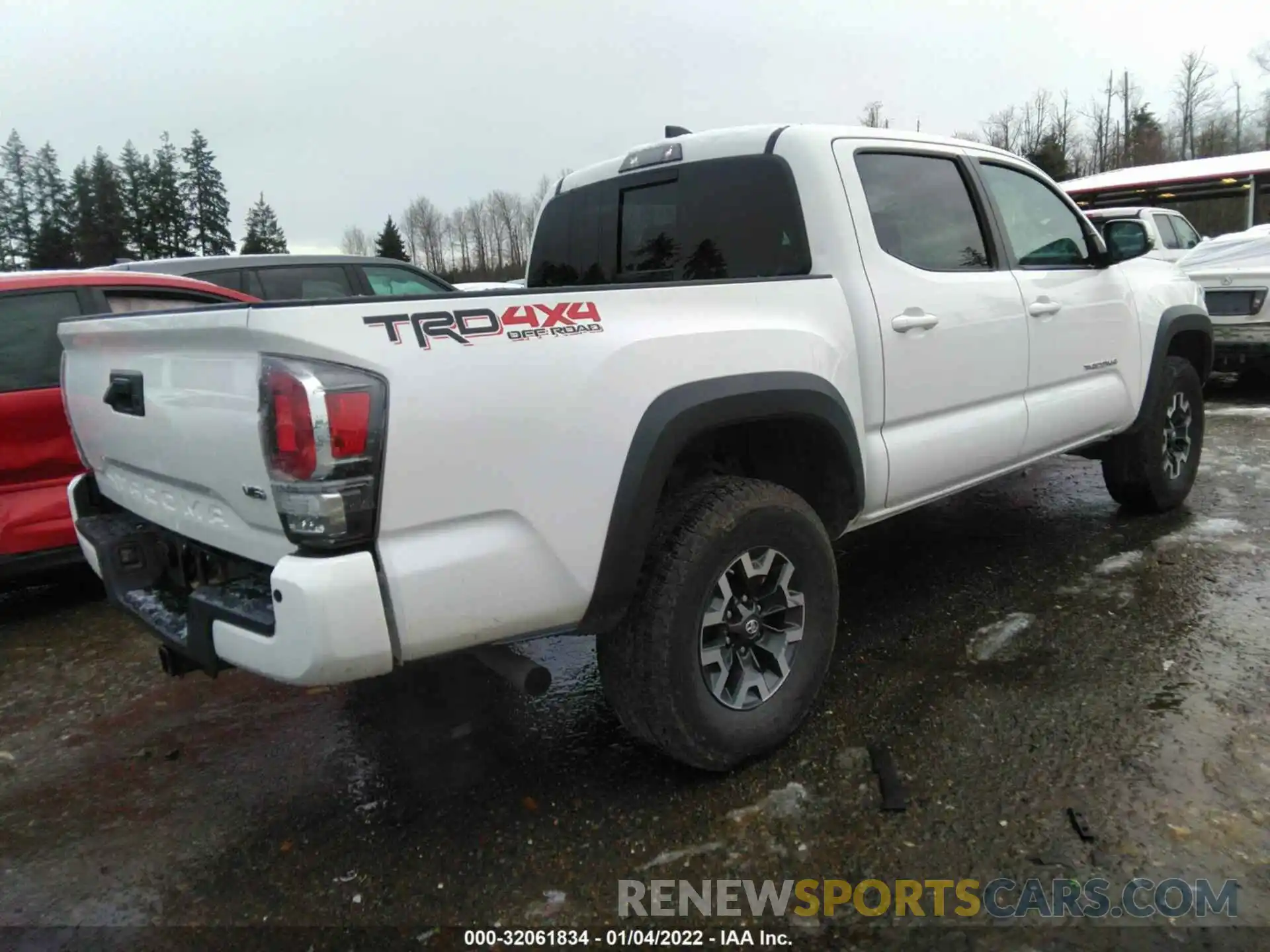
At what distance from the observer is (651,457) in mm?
2377

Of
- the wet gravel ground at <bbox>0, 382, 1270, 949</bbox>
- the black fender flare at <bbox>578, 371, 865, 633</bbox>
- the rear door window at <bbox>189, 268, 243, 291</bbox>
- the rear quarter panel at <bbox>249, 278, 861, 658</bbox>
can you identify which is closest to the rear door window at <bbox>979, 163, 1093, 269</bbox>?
the wet gravel ground at <bbox>0, 382, 1270, 949</bbox>

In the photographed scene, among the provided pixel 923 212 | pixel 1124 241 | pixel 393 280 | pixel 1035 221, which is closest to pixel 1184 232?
pixel 1124 241

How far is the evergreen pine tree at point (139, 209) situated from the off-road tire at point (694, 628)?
209 ft

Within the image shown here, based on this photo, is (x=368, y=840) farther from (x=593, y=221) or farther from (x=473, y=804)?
(x=593, y=221)

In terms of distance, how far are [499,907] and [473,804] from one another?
48cm

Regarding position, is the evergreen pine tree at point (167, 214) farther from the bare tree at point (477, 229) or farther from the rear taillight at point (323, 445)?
the rear taillight at point (323, 445)

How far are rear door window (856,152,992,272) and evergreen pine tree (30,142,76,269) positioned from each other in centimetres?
5980

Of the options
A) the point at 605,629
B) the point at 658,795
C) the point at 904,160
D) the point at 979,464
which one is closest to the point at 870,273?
the point at 904,160

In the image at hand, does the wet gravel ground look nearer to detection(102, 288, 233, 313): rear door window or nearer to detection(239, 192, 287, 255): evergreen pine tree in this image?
detection(102, 288, 233, 313): rear door window

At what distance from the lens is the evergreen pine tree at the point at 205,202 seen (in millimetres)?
62719

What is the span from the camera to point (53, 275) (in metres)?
4.52

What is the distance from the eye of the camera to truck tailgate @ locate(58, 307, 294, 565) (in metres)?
2.08

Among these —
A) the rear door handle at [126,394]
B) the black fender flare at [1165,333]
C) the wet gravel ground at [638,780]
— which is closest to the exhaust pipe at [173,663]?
the wet gravel ground at [638,780]

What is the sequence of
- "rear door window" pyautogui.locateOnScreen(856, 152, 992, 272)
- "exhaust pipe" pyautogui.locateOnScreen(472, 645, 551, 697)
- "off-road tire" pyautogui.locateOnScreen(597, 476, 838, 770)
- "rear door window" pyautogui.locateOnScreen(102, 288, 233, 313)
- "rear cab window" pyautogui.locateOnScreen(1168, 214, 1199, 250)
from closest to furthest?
1. "exhaust pipe" pyautogui.locateOnScreen(472, 645, 551, 697)
2. "off-road tire" pyautogui.locateOnScreen(597, 476, 838, 770)
3. "rear door window" pyautogui.locateOnScreen(856, 152, 992, 272)
4. "rear door window" pyautogui.locateOnScreen(102, 288, 233, 313)
5. "rear cab window" pyautogui.locateOnScreen(1168, 214, 1199, 250)
